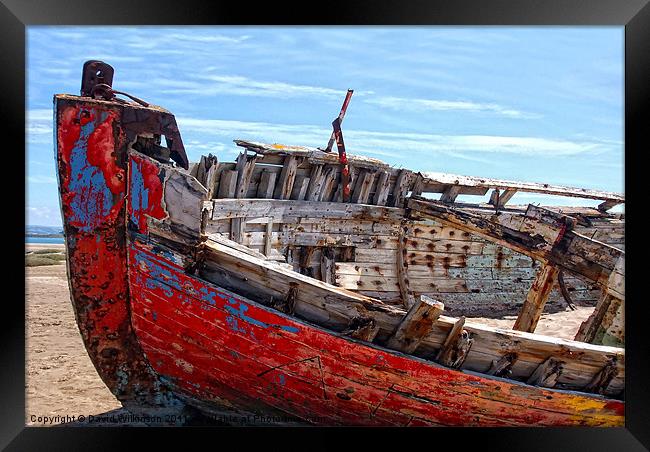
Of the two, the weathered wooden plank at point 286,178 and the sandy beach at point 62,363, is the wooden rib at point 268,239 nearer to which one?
the weathered wooden plank at point 286,178

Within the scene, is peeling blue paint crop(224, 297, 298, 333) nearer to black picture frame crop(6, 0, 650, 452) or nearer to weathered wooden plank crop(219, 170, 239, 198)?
black picture frame crop(6, 0, 650, 452)

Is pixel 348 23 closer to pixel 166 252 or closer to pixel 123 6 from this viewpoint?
pixel 123 6

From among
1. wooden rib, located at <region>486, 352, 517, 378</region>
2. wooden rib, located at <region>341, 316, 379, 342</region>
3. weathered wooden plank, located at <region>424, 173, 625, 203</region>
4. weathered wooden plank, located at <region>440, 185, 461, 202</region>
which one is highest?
weathered wooden plank, located at <region>424, 173, 625, 203</region>

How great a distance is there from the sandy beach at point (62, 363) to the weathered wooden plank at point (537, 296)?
2.52 metres

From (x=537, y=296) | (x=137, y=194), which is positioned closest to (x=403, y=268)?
(x=537, y=296)

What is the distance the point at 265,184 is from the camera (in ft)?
25.2

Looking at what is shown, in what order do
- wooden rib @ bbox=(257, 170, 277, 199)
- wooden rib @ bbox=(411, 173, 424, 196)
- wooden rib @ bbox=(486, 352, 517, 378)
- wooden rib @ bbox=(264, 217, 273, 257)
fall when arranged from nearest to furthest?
wooden rib @ bbox=(486, 352, 517, 378) → wooden rib @ bbox=(264, 217, 273, 257) → wooden rib @ bbox=(257, 170, 277, 199) → wooden rib @ bbox=(411, 173, 424, 196)

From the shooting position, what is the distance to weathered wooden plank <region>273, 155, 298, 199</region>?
7867mm

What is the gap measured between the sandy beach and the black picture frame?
520 millimetres

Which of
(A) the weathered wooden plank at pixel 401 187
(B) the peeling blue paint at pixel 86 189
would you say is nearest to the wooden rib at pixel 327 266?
(A) the weathered wooden plank at pixel 401 187

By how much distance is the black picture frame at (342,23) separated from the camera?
520cm

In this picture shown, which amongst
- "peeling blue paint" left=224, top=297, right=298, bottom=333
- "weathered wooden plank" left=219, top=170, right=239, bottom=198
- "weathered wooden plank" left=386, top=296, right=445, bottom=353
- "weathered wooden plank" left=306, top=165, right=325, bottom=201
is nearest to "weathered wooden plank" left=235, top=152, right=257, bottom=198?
"weathered wooden plank" left=219, top=170, right=239, bottom=198

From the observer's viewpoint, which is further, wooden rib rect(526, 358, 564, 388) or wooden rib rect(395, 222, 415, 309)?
wooden rib rect(395, 222, 415, 309)
